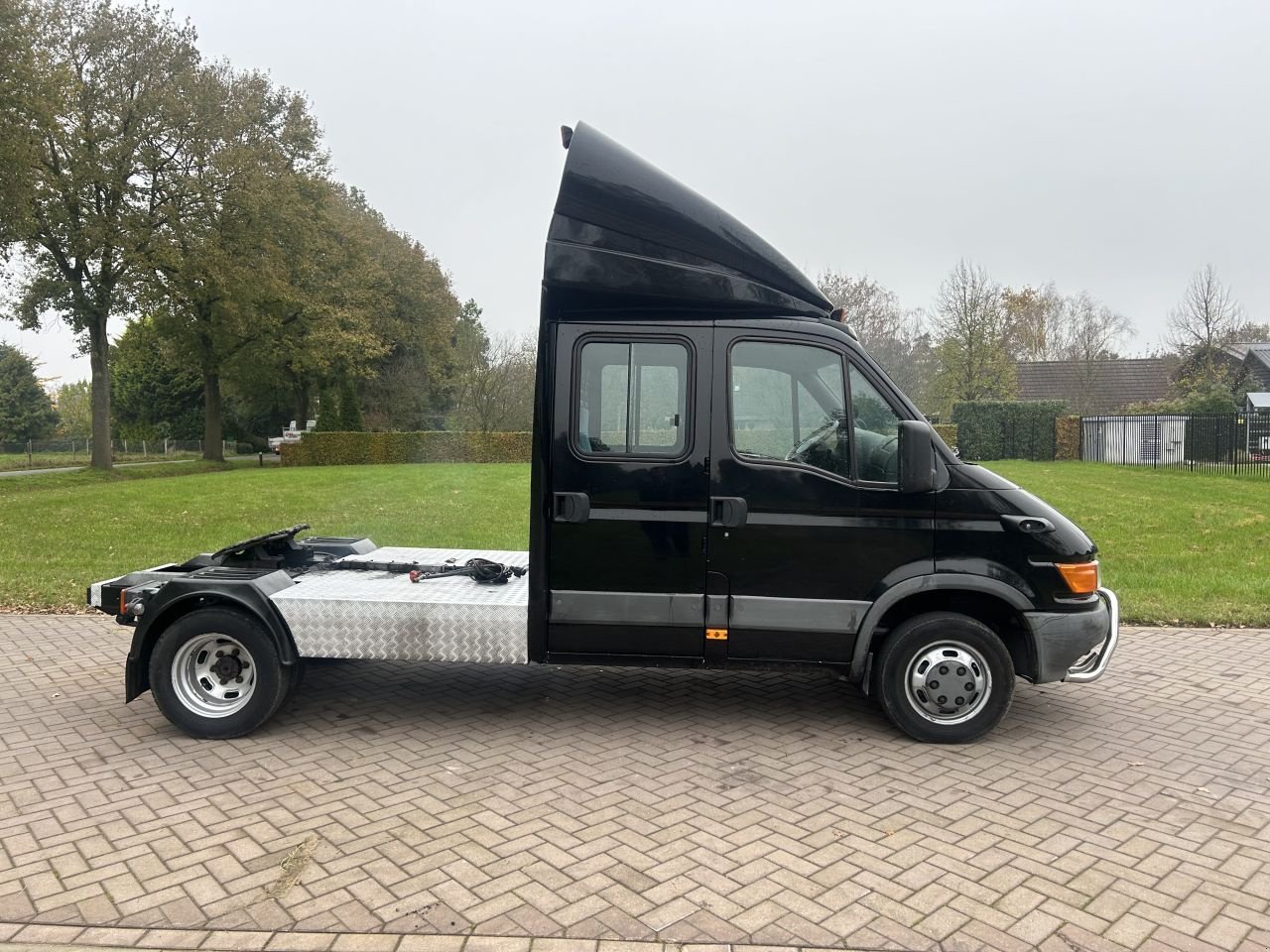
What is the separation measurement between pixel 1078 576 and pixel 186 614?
198 inches

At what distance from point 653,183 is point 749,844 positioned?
3.49 meters

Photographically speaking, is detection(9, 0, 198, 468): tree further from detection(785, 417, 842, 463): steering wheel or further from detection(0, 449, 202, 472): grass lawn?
detection(785, 417, 842, 463): steering wheel

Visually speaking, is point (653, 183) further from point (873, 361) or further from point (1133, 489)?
point (1133, 489)

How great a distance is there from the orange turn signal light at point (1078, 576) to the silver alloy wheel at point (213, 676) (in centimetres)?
460

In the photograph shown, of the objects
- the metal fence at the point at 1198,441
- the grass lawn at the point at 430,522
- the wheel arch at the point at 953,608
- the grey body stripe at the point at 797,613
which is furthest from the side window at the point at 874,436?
the metal fence at the point at 1198,441

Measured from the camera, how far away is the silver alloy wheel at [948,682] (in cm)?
509

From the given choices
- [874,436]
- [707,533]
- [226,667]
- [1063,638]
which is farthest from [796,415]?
[226,667]

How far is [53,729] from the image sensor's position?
17.6 feet

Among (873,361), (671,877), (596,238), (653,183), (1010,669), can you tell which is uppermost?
(653,183)

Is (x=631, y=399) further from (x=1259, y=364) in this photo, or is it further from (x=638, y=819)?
(x=1259, y=364)

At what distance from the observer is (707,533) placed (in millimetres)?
5059

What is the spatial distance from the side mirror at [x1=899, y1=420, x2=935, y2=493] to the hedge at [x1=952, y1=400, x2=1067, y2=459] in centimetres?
3328

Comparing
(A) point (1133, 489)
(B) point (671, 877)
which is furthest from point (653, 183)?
(A) point (1133, 489)

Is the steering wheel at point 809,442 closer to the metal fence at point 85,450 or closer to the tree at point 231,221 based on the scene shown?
the tree at point 231,221
